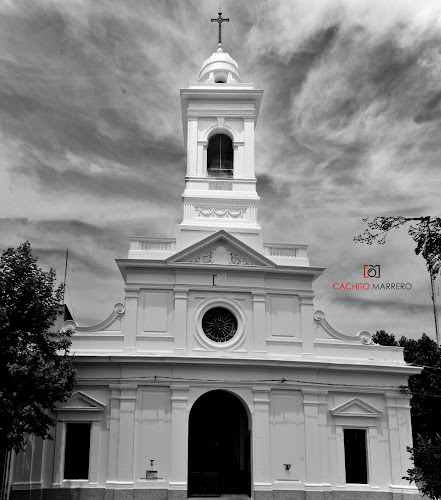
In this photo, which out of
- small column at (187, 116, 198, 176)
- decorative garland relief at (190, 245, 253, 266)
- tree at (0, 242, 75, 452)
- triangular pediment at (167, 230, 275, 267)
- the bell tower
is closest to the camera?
tree at (0, 242, 75, 452)

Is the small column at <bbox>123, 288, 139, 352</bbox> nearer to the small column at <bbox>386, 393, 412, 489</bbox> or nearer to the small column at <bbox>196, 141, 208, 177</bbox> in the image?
the small column at <bbox>196, 141, 208, 177</bbox>

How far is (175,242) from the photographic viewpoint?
27672 millimetres

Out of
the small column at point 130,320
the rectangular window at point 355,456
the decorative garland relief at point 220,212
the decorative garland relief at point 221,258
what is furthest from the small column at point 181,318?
the rectangular window at point 355,456

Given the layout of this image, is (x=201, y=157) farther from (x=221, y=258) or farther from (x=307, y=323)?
(x=307, y=323)

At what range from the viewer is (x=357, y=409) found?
85.4 feet

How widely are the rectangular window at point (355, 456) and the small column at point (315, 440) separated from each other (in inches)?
40.8

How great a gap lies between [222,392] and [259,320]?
3.78m

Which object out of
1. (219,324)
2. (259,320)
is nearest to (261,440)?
(259,320)

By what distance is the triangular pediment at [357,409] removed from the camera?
2581 centimetres

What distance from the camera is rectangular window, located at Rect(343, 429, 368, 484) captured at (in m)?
25.3

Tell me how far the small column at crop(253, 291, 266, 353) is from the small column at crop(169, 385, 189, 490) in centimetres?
349

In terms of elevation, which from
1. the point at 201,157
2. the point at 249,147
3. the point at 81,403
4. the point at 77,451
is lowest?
the point at 77,451

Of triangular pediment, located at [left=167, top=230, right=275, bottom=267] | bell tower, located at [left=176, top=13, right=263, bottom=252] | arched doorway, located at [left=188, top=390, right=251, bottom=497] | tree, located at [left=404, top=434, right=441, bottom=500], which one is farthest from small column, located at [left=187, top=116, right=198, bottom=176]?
tree, located at [left=404, top=434, right=441, bottom=500]

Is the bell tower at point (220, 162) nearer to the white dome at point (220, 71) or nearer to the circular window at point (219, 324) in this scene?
the white dome at point (220, 71)
